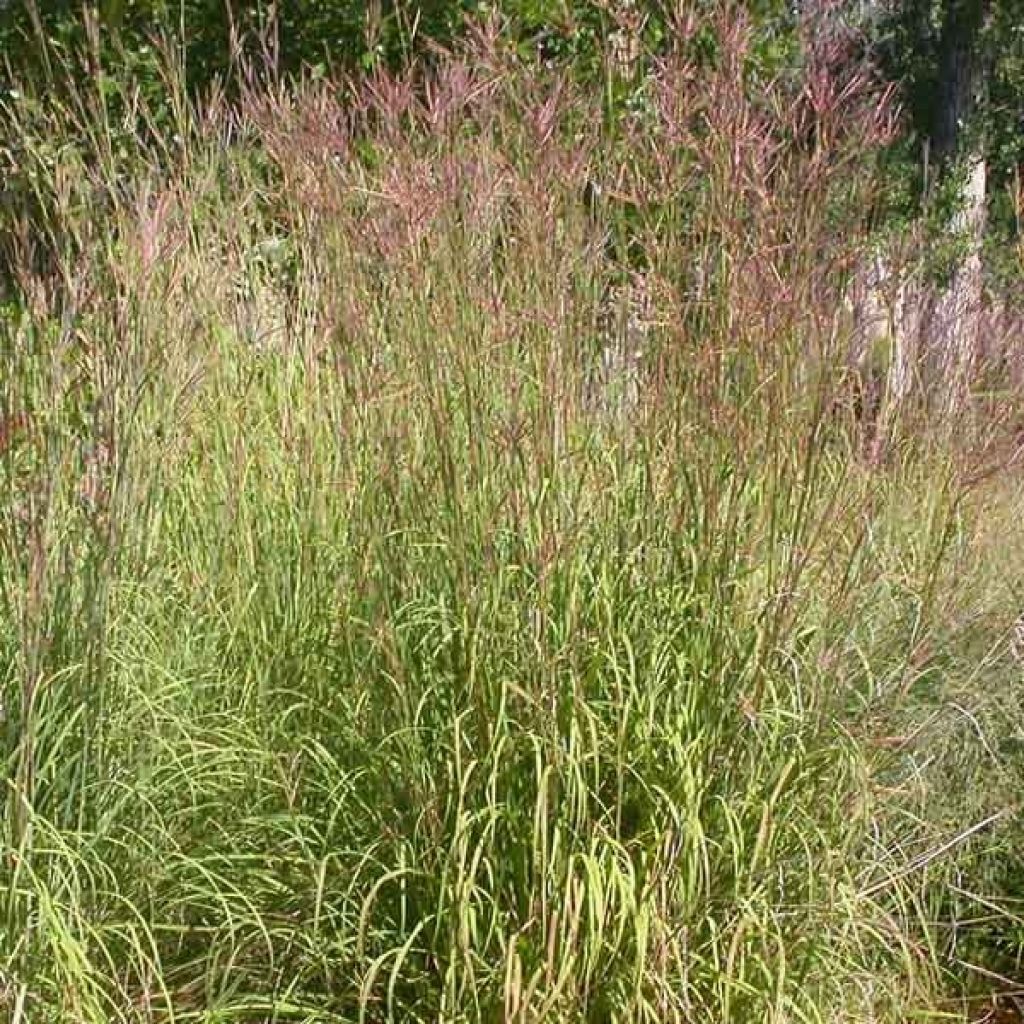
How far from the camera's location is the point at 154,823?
3.20 m

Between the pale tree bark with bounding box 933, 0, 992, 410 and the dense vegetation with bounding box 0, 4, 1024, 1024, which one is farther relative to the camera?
the pale tree bark with bounding box 933, 0, 992, 410

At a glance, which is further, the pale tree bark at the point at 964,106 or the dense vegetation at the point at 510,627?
the pale tree bark at the point at 964,106

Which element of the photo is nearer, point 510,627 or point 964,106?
point 510,627

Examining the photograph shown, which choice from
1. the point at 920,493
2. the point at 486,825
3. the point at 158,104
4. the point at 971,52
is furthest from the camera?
the point at 971,52

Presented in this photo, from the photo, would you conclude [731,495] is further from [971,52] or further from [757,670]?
[971,52]

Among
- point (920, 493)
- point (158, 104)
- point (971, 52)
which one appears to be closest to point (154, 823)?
point (920, 493)

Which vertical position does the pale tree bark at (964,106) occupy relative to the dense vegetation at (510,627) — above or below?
below

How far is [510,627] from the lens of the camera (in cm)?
311

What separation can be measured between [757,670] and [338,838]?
0.85 m

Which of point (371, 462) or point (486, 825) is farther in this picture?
point (371, 462)

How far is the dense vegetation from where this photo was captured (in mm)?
2971

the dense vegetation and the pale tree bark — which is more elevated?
the dense vegetation

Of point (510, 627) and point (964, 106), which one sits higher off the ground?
point (510, 627)

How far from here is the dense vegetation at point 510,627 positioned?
297cm
